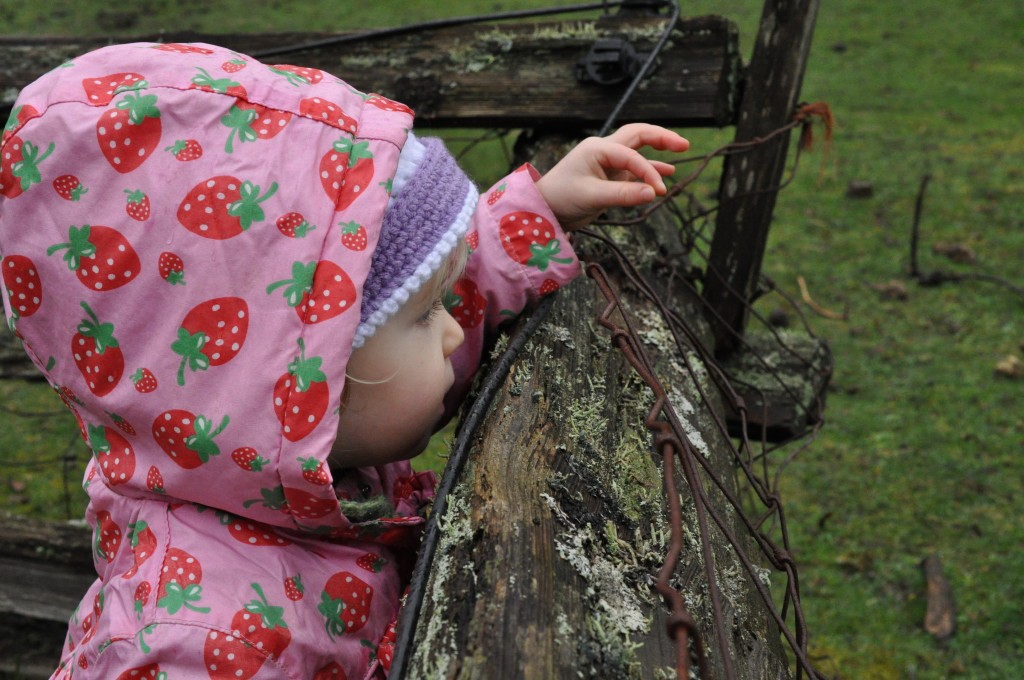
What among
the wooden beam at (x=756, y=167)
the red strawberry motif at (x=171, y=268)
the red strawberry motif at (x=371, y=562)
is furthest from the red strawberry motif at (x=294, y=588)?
the wooden beam at (x=756, y=167)

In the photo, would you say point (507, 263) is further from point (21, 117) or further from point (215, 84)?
point (21, 117)

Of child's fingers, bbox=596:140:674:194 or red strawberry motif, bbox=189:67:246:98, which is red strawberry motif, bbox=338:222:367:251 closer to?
red strawberry motif, bbox=189:67:246:98

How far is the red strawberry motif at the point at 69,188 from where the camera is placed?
3.67 feet

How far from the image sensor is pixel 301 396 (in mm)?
1148

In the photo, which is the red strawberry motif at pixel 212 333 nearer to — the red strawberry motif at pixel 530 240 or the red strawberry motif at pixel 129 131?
the red strawberry motif at pixel 129 131

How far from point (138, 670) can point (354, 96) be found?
2.72 ft

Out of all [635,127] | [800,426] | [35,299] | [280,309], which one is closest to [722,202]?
[800,426]

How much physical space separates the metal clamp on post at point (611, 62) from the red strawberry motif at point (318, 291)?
1254 millimetres

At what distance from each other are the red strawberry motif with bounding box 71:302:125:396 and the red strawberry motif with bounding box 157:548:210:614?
25cm

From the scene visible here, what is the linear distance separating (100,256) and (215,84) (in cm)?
27

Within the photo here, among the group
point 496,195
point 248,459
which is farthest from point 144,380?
point 496,195

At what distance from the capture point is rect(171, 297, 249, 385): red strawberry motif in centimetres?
116

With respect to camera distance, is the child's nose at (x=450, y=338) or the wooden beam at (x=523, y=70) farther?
the wooden beam at (x=523, y=70)

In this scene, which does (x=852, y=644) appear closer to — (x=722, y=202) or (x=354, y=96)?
(x=722, y=202)
